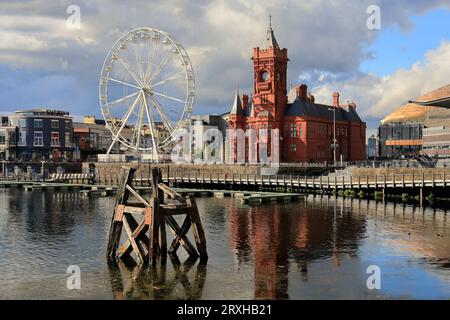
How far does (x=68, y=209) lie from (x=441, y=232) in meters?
37.4

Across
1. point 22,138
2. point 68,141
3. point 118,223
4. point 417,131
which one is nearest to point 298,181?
point 118,223

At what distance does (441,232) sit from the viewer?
141ft

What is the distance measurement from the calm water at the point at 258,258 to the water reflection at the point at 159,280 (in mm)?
48

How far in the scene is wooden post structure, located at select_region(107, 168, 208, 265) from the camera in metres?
30.5

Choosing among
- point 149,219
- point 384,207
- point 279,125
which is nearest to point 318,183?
point 384,207

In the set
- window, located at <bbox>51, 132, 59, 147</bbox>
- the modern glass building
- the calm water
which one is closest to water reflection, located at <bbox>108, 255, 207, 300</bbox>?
the calm water

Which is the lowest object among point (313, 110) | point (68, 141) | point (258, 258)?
point (258, 258)

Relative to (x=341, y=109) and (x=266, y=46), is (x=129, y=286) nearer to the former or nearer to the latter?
(x=266, y=46)

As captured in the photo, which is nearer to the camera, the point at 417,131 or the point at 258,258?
the point at 258,258

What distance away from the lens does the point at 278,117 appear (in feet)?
359

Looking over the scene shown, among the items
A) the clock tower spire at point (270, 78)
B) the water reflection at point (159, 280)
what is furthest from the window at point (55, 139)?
the water reflection at point (159, 280)

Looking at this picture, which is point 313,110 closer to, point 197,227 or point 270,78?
point 270,78

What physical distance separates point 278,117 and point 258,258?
255ft

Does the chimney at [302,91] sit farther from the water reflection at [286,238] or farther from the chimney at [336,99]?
the water reflection at [286,238]
